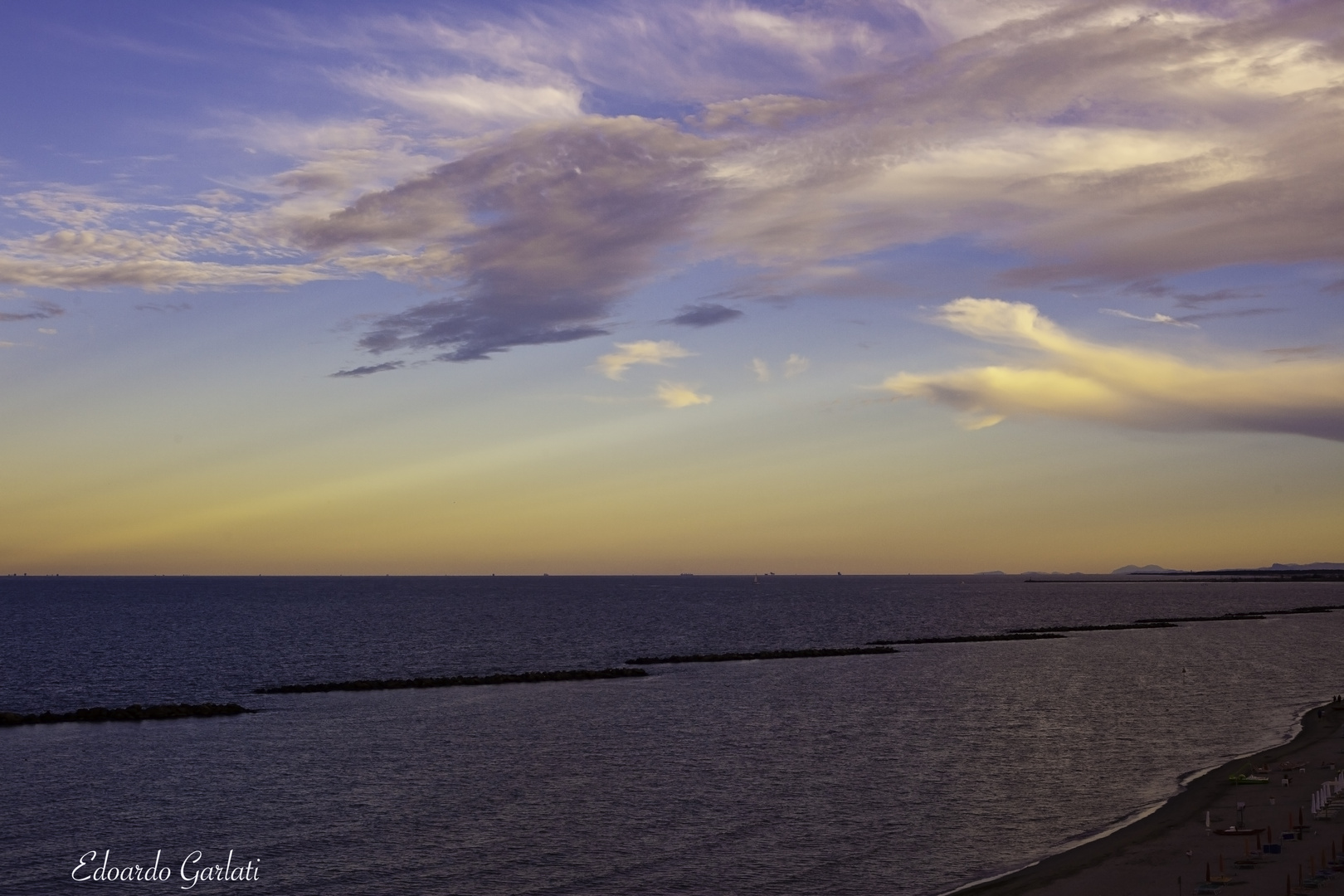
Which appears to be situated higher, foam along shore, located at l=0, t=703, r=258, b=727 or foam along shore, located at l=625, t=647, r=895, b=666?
foam along shore, located at l=0, t=703, r=258, b=727

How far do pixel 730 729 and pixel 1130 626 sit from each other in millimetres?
124555

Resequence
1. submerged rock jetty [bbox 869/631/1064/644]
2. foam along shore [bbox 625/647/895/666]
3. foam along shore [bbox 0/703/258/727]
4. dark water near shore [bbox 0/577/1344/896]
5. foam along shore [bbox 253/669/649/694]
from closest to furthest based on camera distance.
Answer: dark water near shore [bbox 0/577/1344/896] → foam along shore [bbox 0/703/258/727] → foam along shore [bbox 253/669/649/694] → foam along shore [bbox 625/647/895/666] → submerged rock jetty [bbox 869/631/1064/644]

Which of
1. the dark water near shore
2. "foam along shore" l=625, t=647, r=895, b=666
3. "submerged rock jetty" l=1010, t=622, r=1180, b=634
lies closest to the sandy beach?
the dark water near shore

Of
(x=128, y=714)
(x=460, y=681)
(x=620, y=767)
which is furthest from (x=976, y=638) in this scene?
(x=128, y=714)

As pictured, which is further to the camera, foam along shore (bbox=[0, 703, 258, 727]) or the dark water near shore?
foam along shore (bbox=[0, 703, 258, 727])

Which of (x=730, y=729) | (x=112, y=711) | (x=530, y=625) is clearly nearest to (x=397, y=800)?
(x=730, y=729)

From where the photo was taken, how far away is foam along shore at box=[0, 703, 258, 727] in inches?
2707

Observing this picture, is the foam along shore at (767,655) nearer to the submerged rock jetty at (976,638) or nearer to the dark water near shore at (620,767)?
the dark water near shore at (620,767)

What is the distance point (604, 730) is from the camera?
65625mm

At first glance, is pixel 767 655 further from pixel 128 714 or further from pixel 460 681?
pixel 128 714

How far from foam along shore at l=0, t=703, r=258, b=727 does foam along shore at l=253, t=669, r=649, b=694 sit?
11.5 m

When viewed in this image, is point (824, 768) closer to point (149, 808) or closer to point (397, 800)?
point (397, 800)

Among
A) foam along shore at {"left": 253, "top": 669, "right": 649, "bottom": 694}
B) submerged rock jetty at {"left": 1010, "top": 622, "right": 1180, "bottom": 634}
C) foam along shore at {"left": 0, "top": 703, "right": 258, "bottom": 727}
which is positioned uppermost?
foam along shore at {"left": 0, "top": 703, "right": 258, "bottom": 727}

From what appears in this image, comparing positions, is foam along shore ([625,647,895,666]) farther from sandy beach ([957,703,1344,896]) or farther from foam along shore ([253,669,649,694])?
sandy beach ([957,703,1344,896])
